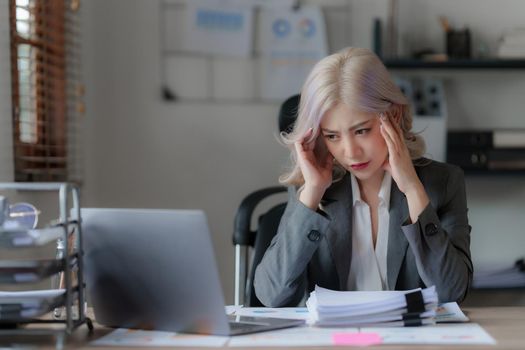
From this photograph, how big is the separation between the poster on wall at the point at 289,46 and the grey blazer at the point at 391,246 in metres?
1.32

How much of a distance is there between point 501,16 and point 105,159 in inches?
65.4

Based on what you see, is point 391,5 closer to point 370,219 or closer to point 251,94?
point 251,94

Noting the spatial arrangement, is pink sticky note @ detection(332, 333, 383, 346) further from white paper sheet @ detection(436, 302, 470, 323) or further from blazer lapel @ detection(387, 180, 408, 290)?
blazer lapel @ detection(387, 180, 408, 290)

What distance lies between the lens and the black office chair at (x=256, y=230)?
1.82 metres

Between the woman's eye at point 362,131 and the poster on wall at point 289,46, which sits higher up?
the poster on wall at point 289,46

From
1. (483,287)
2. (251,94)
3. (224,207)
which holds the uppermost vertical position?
(251,94)

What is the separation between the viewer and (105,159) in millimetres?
3002

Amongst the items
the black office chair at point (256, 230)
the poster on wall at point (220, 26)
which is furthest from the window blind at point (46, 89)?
the black office chair at point (256, 230)

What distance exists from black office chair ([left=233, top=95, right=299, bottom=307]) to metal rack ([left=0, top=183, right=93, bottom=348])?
601 millimetres

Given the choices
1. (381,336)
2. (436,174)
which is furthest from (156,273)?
(436,174)

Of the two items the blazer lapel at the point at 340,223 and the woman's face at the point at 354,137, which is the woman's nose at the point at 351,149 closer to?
the woman's face at the point at 354,137

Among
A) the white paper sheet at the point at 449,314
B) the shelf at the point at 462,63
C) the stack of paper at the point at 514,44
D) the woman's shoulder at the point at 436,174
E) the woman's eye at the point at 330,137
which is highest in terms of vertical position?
the stack of paper at the point at 514,44

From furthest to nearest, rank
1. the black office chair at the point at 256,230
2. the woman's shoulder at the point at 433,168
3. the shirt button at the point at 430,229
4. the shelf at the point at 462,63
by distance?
1. the shelf at the point at 462,63
2. the black office chair at the point at 256,230
3. the woman's shoulder at the point at 433,168
4. the shirt button at the point at 430,229

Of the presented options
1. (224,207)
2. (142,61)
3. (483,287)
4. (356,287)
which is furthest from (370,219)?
(142,61)
